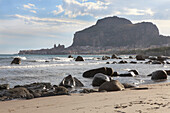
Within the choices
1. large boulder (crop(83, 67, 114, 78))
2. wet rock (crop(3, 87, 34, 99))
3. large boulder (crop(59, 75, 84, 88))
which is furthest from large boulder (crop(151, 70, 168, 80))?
wet rock (crop(3, 87, 34, 99))

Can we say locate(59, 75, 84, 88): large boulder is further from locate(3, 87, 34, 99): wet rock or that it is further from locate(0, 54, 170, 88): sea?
locate(3, 87, 34, 99): wet rock

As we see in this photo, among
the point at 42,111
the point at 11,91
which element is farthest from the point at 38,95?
the point at 42,111

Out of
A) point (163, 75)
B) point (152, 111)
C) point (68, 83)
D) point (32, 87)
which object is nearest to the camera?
point (152, 111)

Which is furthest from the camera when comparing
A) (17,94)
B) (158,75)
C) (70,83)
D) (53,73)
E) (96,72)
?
(53,73)

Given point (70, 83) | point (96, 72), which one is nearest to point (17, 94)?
point (70, 83)

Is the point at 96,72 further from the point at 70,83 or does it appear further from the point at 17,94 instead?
the point at 17,94

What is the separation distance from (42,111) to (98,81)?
6062 millimetres

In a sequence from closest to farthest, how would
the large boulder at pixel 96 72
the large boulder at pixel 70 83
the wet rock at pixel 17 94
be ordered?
1. the wet rock at pixel 17 94
2. the large boulder at pixel 70 83
3. the large boulder at pixel 96 72

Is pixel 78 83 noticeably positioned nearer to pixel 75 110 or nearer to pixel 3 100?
pixel 3 100

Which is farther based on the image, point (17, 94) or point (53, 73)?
point (53, 73)

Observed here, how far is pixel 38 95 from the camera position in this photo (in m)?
7.34

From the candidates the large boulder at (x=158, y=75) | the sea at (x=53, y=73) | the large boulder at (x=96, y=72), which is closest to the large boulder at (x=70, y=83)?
the sea at (x=53, y=73)

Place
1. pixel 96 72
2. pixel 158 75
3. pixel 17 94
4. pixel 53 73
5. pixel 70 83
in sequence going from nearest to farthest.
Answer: pixel 17 94, pixel 70 83, pixel 158 75, pixel 96 72, pixel 53 73

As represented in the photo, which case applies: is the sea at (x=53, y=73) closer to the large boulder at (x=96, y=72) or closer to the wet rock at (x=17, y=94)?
the large boulder at (x=96, y=72)
